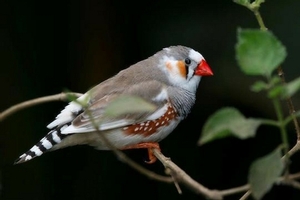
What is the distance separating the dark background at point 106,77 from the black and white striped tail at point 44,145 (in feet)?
3.59

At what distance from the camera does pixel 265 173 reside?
23.3 inches

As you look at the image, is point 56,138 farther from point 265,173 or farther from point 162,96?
point 265,173

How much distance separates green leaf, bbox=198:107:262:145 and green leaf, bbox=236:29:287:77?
4cm

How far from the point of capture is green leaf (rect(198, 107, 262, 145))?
1.91ft

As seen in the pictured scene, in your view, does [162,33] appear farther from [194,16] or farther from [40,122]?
[40,122]

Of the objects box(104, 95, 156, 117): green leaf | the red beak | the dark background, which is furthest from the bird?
box(104, 95, 156, 117): green leaf

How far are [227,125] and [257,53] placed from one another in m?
0.06

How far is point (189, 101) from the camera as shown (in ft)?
6.63

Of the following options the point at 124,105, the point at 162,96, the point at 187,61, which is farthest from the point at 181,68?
the point at 124,105

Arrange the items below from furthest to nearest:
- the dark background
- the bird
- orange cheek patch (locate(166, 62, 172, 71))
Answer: the dark background → orange cheek patch (locate(166, 62, 172, 71)) → the bird

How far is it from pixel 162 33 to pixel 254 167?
239 centimetres

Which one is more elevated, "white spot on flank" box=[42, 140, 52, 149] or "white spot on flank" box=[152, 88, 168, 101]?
"white spot on flank" box=[42, 140, 52, 149]

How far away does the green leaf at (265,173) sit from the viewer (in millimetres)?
583

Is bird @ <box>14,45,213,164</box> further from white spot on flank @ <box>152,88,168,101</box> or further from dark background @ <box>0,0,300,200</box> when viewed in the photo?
dark background @ <box>0,0,300,200</box>
